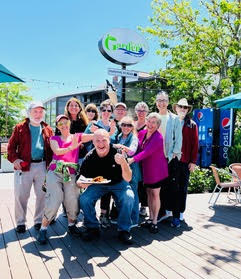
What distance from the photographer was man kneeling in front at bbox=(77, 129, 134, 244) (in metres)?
3.61

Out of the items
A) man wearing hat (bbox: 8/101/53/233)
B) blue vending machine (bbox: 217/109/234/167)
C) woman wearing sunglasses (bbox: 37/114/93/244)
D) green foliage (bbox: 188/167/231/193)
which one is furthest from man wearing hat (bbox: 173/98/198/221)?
blue vending machine (bbox: 217/109/234/167)

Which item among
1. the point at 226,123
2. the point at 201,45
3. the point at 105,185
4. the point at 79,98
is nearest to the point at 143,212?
the point at 105,185

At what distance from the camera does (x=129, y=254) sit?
3285 millimetres

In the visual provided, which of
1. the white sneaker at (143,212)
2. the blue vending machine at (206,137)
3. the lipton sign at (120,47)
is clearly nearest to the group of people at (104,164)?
the white sneaker at (143,212)

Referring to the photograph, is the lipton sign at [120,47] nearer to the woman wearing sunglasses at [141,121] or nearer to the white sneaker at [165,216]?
the woman wearing sunglasses at [141,121]

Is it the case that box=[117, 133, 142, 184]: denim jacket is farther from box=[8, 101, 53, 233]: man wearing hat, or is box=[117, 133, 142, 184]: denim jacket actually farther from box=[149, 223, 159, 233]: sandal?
box=[8, 101, 53, 233]: man wearing hat

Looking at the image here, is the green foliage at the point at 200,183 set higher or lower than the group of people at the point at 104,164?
lower

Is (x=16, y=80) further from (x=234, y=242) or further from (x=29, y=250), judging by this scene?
(x=234, y=242)

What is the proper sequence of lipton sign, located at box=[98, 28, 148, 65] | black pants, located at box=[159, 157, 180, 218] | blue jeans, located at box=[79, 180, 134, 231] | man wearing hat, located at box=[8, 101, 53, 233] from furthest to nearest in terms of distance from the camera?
lipton sign, located at box=[98, 28, 148, 65]
black pants, located at box=[159, 157, 180, 218]
man wearing hat, located at box=[8, 101, 53, 233]
blue jeans, located at box=[79, 180, 134, 231]

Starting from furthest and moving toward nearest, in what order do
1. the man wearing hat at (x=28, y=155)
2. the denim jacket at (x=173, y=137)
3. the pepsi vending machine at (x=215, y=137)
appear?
1. the pepsi vending machine at (x=215, y=137)
2. the denim jacket at (x=173, y=137)
3. the man wearing hat at (x=28, y=155)

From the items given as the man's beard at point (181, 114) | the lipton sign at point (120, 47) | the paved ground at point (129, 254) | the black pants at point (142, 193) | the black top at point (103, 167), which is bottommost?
the paved ground at point (129, 254)

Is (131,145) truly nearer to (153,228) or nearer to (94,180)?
(94,180)

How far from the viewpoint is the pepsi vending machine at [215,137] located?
33.8 ft

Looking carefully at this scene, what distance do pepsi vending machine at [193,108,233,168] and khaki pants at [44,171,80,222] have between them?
298 inches
